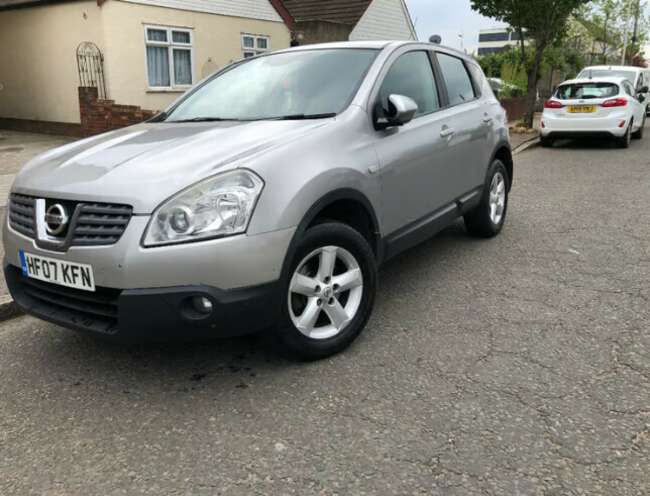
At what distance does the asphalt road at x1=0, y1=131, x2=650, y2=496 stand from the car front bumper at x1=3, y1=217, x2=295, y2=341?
1.39ft

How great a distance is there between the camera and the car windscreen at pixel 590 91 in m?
13.2

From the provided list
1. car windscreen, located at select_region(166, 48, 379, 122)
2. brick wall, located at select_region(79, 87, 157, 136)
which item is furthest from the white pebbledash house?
car windscreen, located at select_region(166, 48, 379, 122)

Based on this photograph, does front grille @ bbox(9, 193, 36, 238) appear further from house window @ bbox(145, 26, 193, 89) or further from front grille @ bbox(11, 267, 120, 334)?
house window @ bbox(145, 26, 193, 89)

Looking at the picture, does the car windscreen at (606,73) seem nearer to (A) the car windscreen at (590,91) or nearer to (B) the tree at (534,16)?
(B) the tree at (534,16)

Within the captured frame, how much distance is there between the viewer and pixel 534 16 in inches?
636

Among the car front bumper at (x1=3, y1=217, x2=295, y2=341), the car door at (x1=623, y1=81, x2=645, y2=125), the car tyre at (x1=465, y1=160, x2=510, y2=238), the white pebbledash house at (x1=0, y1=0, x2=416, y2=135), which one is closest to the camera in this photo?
the car front bumper at (x1=3, y1=217, x2=295, y2=341)

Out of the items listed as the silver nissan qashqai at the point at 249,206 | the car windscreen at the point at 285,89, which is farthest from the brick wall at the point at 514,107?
the silver nissan qashqai at the point at 249,206

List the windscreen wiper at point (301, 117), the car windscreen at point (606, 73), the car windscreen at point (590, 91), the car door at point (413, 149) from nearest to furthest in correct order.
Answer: the windscreen wiper at point (301, 117)
the car door at point (413, 149)
the car windscreen at point (590, 91)
the car windscreen at point (606, 73)

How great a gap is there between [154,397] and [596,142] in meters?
14.7

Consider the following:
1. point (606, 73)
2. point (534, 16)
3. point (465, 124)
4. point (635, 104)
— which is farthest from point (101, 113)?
point (606, 73)

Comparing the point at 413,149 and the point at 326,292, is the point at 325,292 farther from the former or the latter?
the point at 413,149

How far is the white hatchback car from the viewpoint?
42.9 feet

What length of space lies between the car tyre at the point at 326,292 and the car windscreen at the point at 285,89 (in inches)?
33.9

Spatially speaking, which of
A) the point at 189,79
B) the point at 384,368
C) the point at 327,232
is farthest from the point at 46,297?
the point at 189,79
